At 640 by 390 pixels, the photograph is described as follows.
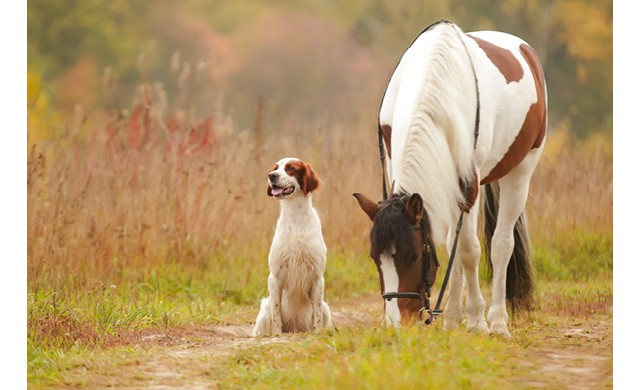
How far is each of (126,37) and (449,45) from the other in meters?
17.5

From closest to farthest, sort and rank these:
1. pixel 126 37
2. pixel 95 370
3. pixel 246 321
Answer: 1. pixel 95 370
2. pixel 246 321
3. pixel 126 37

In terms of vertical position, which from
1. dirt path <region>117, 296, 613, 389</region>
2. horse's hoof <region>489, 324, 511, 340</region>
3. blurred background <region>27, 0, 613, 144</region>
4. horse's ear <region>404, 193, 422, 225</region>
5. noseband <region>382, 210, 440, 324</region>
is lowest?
dirt path <region>117, 296, 613, 389</region>

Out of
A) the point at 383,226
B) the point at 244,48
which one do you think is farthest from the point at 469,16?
the point at 383,226

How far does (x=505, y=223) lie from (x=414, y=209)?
1.98 meters

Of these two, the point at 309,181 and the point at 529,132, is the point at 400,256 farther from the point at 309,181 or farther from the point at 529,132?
the point at 529,132

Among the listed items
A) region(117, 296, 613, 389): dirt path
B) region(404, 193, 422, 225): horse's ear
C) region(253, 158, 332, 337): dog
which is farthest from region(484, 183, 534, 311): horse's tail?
region(404, 193, 422, 225): horse's ear

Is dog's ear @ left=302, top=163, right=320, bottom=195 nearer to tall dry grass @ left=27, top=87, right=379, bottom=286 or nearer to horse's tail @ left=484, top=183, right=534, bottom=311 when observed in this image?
tall dry grass @ left=27, top=87, right=379, bottom=286

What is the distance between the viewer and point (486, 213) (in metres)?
7.48

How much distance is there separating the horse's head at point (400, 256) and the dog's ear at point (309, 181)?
1562 mm

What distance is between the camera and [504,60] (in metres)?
6.90

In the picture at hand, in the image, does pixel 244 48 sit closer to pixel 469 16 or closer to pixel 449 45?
pixel 469 16

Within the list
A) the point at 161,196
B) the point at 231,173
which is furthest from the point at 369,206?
the point at 231,173

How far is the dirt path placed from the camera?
17.4ft

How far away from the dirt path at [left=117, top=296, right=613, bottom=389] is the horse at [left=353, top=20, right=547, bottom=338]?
52cm
